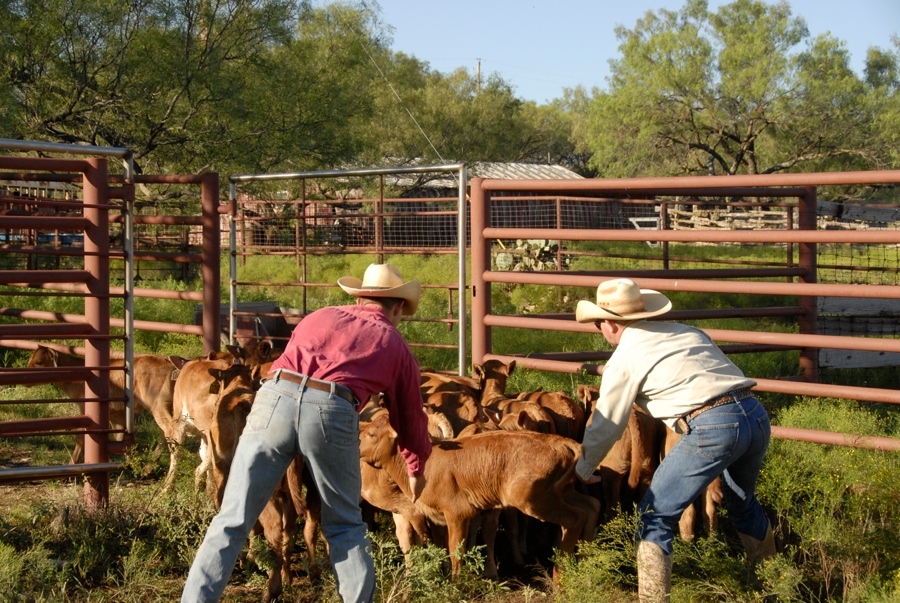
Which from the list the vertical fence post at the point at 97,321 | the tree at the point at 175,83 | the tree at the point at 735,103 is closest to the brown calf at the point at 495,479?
the vertical fence post at the point at 97,321

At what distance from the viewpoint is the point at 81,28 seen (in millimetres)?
18547

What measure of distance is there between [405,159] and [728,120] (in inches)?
607

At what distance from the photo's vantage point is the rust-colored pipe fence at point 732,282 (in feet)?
21.6

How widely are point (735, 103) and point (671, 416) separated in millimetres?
41178

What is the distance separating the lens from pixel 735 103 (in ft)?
145

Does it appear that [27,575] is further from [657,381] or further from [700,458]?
[700,458]

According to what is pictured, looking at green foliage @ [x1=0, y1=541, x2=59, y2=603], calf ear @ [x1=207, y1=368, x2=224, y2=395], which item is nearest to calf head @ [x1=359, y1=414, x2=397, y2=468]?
calf ear @ [x1=207, y1=368, x2=224, y2=395]

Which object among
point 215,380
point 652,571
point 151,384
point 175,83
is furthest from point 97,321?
point 175,83

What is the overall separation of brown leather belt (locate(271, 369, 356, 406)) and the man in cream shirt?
4.31 feet

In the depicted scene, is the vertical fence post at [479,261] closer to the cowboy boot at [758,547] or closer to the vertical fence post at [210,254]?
the vertical fence post at [210,254]

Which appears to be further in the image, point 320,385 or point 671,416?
point 671,416

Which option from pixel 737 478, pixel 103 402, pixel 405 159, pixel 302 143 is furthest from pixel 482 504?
pixel 405 159

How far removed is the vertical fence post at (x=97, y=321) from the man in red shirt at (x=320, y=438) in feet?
8.80

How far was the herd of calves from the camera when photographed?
5.95m
